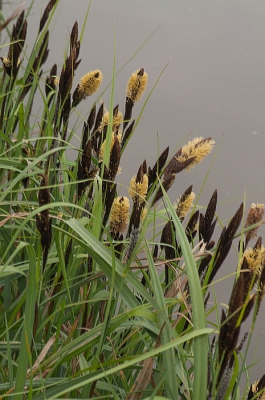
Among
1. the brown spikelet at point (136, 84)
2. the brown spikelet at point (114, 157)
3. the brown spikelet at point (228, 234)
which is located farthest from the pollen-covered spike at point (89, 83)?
the brown spikelet at point (228, 234)

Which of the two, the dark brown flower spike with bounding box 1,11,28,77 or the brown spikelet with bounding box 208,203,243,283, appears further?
the dark brown flower spike with bounding box 1,11,28,77

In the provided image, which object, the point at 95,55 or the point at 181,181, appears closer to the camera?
the point at 181,181

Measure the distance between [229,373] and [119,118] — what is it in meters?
0.41

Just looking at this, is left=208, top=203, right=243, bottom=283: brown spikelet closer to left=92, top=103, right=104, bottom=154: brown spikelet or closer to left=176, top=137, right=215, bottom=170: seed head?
left=176, top=137, right=215, bottom=170: seed head

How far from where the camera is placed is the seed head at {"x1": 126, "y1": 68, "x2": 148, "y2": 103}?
0.58 metres

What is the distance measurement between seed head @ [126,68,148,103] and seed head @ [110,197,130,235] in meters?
0.21

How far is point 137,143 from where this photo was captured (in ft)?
5.29

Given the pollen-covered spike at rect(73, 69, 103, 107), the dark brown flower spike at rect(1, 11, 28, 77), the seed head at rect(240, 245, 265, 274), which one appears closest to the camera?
the seed head at rect(240, 245, 265, 274)

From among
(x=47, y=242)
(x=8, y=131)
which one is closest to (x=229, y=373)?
(x=47, y=242)

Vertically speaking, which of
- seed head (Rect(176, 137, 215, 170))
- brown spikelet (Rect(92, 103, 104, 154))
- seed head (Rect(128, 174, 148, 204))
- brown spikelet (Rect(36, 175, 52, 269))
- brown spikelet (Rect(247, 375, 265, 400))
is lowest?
brown spikelet (Rect(247, 375, 265, 400))

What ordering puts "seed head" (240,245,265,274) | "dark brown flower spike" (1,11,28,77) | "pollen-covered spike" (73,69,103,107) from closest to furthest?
"seed head" (240,245,265,274)
"pollen-covered spike" (73,69,103,107)
"dark brown flower spike" (1,11,28,77)

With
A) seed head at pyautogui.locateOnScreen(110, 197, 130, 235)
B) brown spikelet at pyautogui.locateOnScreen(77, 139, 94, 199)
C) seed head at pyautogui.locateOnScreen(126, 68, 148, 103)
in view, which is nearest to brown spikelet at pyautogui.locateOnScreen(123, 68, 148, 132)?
seed head at pyautogui.locateOnScreen(126, 68, 148, 103)

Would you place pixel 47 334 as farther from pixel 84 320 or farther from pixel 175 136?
pixel 175 136

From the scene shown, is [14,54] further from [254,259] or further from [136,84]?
[254,259]
